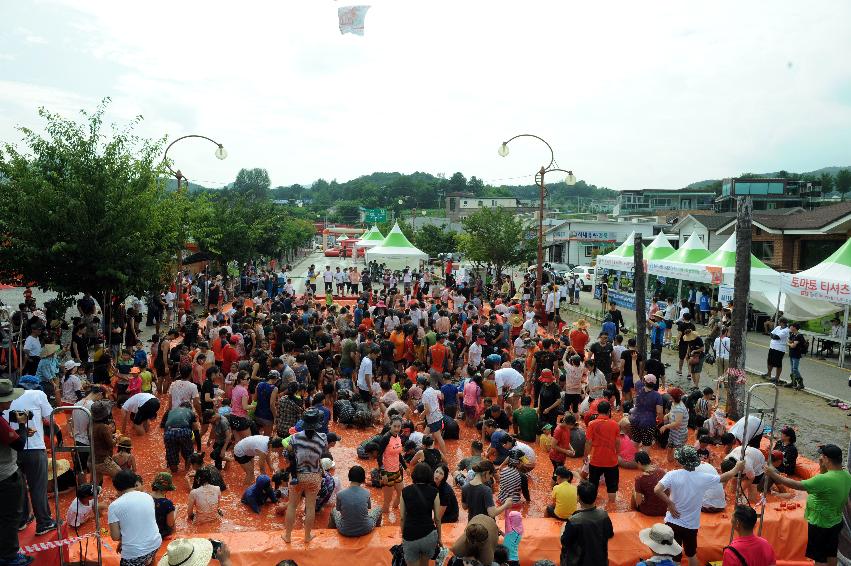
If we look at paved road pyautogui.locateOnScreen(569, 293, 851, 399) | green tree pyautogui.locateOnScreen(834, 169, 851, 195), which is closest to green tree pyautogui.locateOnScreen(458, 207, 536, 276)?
paved road pyautogui.locateOnScreen(569, 293, 851, 399)

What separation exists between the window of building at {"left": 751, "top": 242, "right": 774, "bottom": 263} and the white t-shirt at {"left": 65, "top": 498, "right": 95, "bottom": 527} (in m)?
29.1

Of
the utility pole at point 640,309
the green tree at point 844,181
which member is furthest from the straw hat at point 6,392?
the green tree at point 844,181

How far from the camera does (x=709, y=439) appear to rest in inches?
338

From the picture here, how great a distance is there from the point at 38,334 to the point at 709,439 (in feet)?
39.6

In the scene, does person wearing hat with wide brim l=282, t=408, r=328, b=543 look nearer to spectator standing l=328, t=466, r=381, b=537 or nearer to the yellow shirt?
spectator standing l=328, t=466, r=381, b=537

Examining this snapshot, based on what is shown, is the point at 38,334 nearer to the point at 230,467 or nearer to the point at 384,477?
the point at 230,467

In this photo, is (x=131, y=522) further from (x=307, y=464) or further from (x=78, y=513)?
(x=307, y=464)

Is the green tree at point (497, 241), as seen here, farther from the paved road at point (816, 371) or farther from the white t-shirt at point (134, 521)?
the white t-shirt at point (134, 521)

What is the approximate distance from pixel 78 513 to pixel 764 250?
30367 millimetres

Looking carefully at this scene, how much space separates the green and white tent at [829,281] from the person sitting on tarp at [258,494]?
542 inches

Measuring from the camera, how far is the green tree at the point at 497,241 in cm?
2933

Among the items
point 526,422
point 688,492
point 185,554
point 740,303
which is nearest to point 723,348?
point 740,303

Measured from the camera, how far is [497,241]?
96.1 feet

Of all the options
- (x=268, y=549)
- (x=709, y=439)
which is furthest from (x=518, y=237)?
(x=268, y=549)
